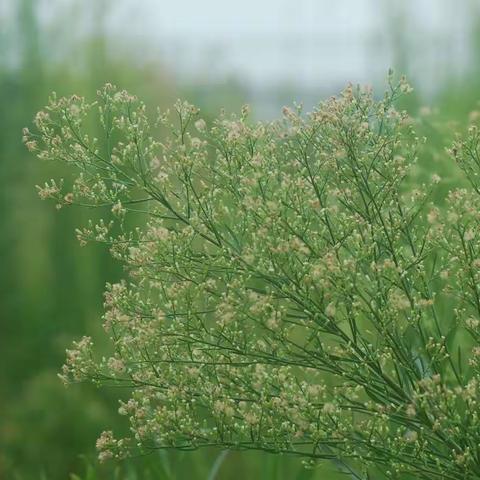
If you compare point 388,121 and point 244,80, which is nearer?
point 388,121

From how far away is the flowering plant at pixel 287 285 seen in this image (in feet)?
9.04

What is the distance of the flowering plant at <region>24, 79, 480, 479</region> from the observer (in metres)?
2.76

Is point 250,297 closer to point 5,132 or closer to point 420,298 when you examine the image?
point 420,298

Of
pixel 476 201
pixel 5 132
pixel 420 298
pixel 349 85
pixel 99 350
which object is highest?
pixel 349 85

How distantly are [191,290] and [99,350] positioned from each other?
398cm

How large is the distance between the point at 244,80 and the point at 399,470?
5867 mm

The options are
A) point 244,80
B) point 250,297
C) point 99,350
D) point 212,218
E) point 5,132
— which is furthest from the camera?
point 244,80

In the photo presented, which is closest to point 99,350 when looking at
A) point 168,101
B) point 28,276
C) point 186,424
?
point 28,276

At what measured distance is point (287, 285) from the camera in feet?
9.23

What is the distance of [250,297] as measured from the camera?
2686 mm

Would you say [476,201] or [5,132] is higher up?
[476,201]

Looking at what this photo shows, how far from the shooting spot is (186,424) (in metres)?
2.85

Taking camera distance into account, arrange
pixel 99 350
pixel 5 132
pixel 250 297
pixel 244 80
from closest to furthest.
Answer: pixel 250 297, pixel 99 350, pixel 5 132, pixel 244 80

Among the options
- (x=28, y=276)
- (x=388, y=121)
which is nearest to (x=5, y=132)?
(x=28, y=276)
